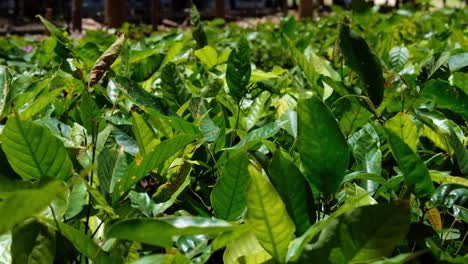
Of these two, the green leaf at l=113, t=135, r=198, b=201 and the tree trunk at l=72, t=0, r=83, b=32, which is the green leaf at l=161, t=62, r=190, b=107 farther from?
the tree trunk at l=72, t=0, r=83, b=32

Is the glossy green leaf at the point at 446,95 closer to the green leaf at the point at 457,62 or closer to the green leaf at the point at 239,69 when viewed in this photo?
the green leaf at the point at 457,62

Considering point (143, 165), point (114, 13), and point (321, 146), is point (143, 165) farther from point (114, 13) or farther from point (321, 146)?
point (114, 13)

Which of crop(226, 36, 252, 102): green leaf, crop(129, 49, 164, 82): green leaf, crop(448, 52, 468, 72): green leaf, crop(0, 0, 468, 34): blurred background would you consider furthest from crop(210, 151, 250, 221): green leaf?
crop(0, 0, 468, 34): blurred background

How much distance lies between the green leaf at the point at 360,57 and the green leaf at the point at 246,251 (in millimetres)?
496

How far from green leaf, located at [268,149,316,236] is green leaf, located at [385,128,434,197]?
4.9 inches

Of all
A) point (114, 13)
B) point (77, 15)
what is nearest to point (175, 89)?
point (114, 13)

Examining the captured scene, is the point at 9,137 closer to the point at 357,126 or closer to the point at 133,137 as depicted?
the point at 133,137

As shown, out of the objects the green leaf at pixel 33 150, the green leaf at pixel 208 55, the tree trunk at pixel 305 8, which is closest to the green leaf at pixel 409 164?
the green leaf at pixel 33 150

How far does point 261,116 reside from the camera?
56.9 inches

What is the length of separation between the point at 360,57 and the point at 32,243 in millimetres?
657

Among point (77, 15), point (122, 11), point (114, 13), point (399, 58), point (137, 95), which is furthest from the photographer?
point (77, 15)

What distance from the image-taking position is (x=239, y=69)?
4.22 ft

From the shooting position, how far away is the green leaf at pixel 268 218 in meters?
0.70

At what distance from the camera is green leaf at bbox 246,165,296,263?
70 cm
